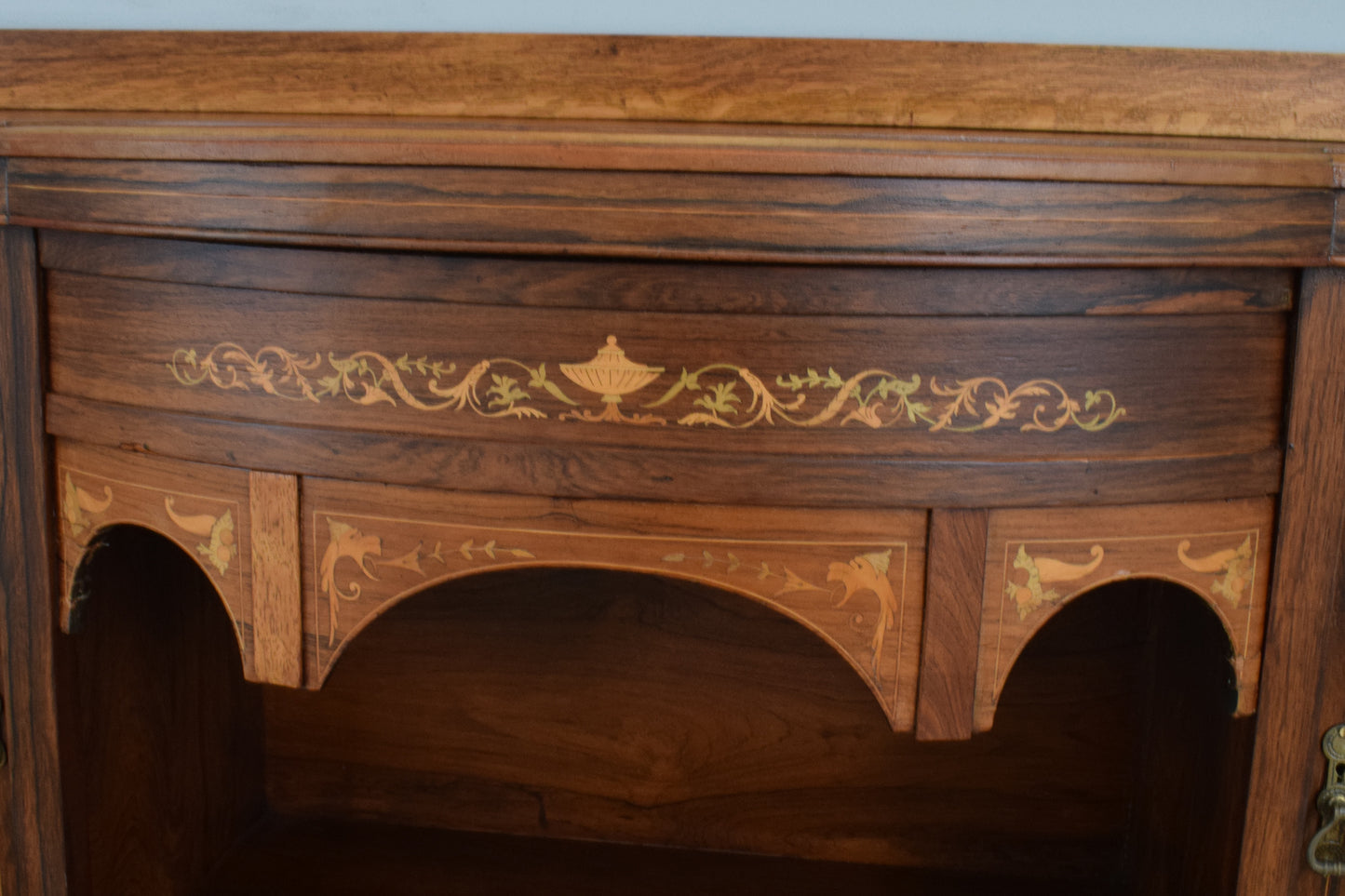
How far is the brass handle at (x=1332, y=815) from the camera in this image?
0.83 meters

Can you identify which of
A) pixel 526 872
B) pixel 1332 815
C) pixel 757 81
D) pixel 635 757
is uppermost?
pixel 757 81

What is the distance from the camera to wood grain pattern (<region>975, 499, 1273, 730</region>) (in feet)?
2.45

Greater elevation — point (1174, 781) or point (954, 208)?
point (954, 208)

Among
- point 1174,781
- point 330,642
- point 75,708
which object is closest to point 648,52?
point 330,642

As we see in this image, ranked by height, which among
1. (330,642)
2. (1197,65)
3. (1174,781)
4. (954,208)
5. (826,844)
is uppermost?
(1197,65)

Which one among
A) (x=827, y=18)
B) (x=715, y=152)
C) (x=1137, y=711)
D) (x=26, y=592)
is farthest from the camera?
(x=1137, y=711)

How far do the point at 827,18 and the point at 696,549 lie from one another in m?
0.58

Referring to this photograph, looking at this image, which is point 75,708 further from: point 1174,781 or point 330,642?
point 1174,781

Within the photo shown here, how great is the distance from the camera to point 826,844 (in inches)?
51.8

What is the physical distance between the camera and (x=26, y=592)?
0.92 meters

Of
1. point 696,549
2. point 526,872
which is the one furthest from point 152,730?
point 696,549

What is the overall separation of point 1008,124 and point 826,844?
802 millimetres

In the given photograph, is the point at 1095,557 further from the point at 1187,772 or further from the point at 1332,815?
the point at 1187,772

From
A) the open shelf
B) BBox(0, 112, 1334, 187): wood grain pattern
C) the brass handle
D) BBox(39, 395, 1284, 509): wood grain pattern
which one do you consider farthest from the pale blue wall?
the open shelf
